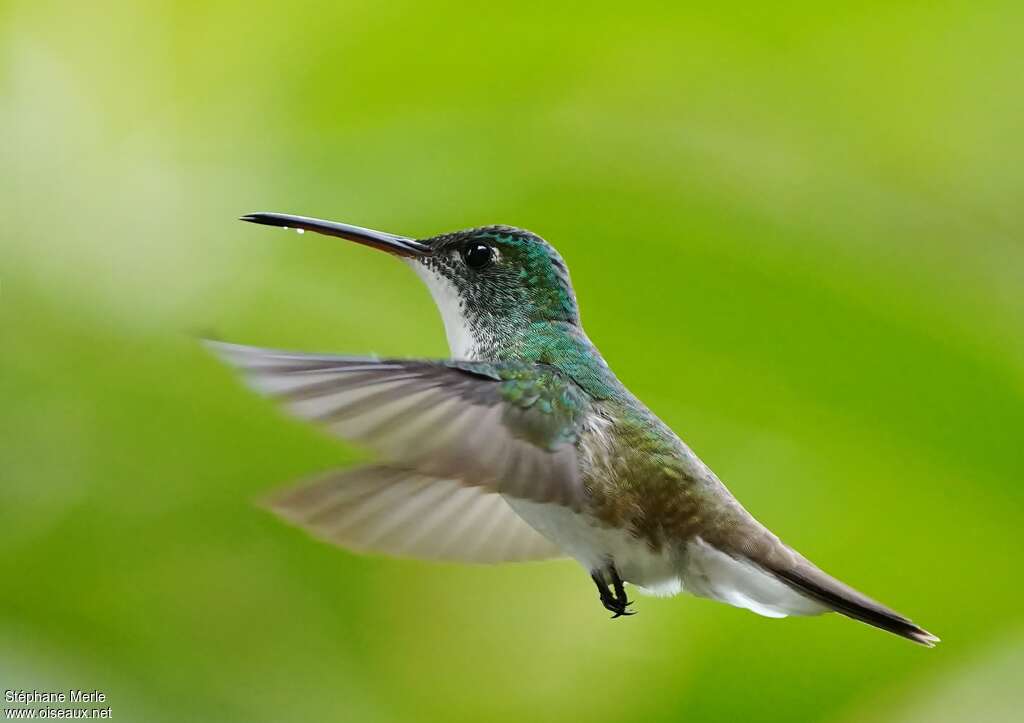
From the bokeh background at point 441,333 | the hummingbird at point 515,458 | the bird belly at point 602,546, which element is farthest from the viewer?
the bokeh background at point 441,333

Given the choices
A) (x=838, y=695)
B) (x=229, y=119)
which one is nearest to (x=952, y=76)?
(x=838, y=695)

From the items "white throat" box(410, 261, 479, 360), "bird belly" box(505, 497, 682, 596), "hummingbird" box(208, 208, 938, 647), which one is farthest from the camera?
"white throat" box(410, 261, 479, 360)

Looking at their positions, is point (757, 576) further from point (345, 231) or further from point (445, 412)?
point (345, 231)

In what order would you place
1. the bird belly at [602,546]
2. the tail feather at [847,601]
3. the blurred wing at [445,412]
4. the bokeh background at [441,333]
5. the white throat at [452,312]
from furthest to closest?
the bokeh background at [441,333], the white throat at [452,312], the bird belly at [602,546], the tail feather at [847,601], the blurred wing at [445,412]

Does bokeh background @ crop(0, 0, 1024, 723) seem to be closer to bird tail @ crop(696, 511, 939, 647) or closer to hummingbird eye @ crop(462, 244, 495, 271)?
hummingbird eye @ crop(462, 244, 495, 271)

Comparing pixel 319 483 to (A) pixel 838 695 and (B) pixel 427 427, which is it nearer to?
(B) pixel 427 427

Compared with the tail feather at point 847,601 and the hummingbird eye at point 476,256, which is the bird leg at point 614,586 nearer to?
the tail feather at point 847,601

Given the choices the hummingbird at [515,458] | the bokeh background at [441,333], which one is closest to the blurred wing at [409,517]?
the hummingbird at [515,458]

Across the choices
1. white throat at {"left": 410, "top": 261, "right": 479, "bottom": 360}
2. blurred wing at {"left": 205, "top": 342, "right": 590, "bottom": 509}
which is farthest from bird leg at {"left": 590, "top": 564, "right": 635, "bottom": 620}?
white throat at {"left": 410, "top": 261, "right": 479, "bottom": 360}
